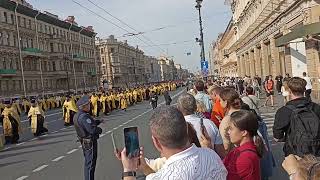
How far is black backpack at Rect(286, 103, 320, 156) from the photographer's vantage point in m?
5.20

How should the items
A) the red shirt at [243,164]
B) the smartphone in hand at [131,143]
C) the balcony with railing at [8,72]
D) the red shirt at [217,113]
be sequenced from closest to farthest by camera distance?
the smartphone in hand at [131,143] < the red shirt at [243,164] < the red shirt at [217,113] < the balcony with railing at [8,72]

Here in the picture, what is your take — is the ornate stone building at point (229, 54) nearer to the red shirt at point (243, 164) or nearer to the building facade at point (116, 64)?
the building facade at point (116, 64)

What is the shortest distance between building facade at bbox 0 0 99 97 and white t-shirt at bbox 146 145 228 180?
61698 millimetres

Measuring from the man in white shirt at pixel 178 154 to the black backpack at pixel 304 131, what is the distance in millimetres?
2389

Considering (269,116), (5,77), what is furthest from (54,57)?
(269,116)

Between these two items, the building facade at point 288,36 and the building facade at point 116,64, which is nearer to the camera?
the building facade at point 288,36

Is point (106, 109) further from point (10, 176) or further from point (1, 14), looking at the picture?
point (1, 14)

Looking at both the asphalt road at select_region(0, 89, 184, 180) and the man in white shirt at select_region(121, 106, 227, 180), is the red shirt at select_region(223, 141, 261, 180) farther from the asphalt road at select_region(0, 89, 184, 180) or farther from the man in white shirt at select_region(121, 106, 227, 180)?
the asphalt road at select_region(0, 89, 184, 180)

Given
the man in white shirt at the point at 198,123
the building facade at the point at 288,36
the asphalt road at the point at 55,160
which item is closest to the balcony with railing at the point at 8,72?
the building facade at the point at 288,36

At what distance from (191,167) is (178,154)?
0.10 m

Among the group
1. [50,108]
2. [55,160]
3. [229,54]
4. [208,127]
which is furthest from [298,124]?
[229,54]

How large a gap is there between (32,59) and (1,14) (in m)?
11.8

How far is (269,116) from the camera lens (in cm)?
1977

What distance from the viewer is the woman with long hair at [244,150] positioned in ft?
12.3
